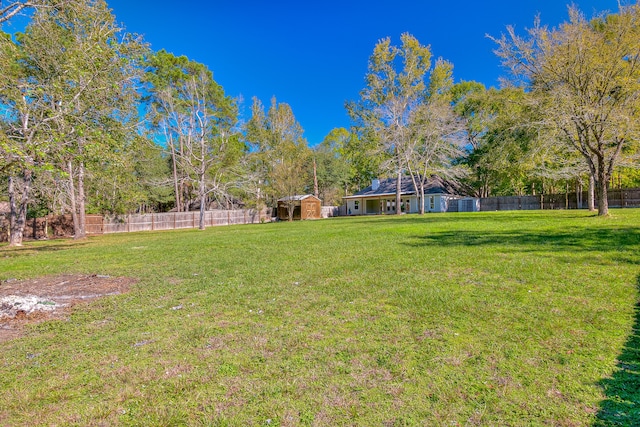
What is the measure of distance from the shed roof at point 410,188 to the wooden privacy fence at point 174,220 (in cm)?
1355

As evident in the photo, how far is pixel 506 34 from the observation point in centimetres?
1433

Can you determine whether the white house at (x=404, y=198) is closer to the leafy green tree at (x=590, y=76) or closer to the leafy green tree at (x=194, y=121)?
the leafy green tree at (x=194, y=121)

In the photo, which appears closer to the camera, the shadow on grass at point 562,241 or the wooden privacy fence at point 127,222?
the shadow on grass at point 562,241

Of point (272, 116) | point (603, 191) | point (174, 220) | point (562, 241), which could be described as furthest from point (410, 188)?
point (562, 241)

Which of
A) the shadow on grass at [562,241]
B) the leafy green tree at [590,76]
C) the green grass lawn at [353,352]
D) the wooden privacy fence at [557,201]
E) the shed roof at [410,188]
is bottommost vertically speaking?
the green grass lawn at [353,352]

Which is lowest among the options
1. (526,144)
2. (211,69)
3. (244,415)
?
(244,415)

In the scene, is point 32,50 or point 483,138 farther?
point 483,138

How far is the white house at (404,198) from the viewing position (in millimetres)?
35844

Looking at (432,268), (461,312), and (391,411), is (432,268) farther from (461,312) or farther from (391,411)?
(391,411)

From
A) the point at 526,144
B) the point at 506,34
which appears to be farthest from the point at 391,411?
the point at 526,144

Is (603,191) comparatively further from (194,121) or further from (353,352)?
(194,121)

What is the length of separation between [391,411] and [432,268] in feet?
13.8

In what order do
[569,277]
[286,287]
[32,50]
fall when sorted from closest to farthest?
[569,277], [286,287], [32,50]

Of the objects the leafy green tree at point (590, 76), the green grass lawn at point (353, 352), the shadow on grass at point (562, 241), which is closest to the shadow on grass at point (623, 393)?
the green grass lawn at point (353, 352)
